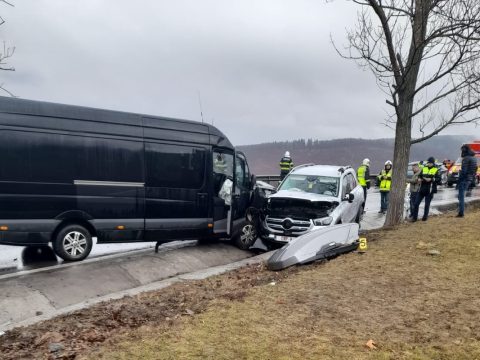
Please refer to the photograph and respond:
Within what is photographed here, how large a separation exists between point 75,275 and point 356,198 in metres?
7.82

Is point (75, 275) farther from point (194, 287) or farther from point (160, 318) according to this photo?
point (160, 318)

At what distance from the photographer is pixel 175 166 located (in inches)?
371

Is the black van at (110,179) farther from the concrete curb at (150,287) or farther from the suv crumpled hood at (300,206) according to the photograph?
the concrete curb at (150,287)

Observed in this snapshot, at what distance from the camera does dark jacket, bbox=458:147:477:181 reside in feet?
39.4

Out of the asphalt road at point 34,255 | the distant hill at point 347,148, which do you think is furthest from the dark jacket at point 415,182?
the distant hill at point 347,148

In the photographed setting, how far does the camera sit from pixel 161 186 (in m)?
9.20

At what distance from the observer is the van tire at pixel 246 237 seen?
10.6m

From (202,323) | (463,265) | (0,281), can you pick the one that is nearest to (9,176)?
(0,281)

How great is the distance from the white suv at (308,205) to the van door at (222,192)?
3.99 feet

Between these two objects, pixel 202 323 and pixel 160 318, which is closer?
pixel 202 323

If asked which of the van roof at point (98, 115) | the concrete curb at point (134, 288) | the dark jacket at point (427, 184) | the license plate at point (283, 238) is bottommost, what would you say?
the concrete curb at point (134, 288)

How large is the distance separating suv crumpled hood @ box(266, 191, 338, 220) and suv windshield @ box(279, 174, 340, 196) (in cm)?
51

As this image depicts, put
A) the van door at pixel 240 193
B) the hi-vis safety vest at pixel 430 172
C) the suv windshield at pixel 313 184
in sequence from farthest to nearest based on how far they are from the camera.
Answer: the hi-vis safety vest at pixel 430 172
the suv windshield at pixel 313 184
the van door at pixel 240 193

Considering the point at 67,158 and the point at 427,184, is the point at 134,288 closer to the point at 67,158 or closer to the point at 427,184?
the point at 67,158
